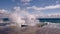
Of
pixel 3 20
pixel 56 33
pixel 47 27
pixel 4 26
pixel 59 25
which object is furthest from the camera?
pixel 59 25

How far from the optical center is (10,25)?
116 inches

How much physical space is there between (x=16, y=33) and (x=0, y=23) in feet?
1.51

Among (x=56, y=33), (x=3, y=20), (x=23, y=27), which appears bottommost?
(x=56, y=33)

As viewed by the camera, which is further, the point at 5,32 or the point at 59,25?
the point at 59,25

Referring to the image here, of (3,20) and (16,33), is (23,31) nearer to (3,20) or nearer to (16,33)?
(16,33)

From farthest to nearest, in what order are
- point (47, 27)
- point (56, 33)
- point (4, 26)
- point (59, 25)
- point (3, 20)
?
point (59, 25) < point (47, 27) < point (56, 33) < point (4, 26) < point (3, 20)

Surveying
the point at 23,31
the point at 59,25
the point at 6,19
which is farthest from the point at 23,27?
the point at 59,25

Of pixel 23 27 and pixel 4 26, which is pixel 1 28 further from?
pixel 23 27

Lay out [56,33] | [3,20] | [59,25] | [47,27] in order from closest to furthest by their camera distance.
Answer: [3,20] < [56,33] < [47,27] < [59,25]

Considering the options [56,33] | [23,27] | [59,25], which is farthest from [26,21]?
[59,25]

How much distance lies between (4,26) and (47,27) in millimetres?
1445

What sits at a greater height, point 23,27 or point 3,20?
point 3,20

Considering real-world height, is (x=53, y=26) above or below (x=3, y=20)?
below

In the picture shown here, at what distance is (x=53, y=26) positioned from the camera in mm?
3922
